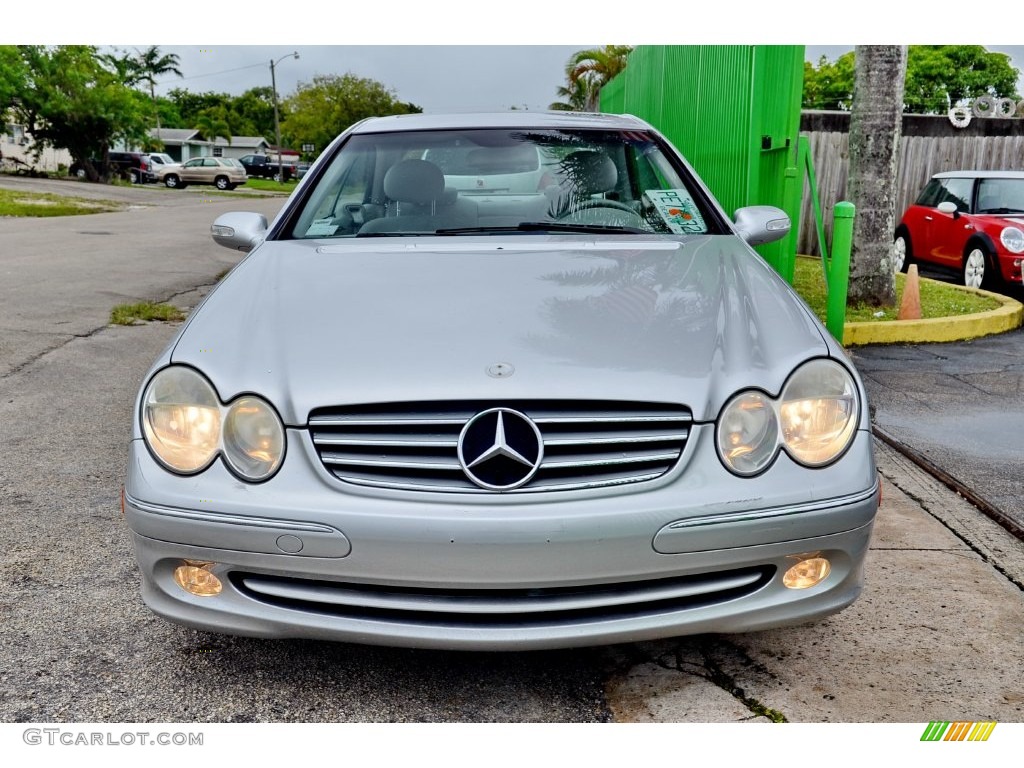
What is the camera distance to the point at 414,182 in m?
3.65

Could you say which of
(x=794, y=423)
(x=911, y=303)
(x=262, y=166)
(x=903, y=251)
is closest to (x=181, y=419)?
(x=794, y=423)

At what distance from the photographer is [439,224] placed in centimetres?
348

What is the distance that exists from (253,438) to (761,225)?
7.05 feet

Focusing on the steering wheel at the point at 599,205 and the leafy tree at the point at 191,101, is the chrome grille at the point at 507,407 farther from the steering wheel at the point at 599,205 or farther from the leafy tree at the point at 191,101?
the leafy tree at the point at 191,101

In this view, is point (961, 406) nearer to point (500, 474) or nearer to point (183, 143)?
point (500, 474)

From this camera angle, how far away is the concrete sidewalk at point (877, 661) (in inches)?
94.6

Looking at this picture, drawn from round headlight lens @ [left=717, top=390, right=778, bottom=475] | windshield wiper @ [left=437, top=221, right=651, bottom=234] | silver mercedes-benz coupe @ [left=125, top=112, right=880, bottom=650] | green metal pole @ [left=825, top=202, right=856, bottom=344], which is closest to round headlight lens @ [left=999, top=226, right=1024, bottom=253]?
green metal pole @ [left=825, top=202, right=856, bottom=344]

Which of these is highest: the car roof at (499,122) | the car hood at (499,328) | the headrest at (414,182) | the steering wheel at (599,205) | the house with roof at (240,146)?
the car roof at (499,122)

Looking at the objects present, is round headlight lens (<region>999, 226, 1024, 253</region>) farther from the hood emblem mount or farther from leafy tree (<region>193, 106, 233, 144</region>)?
leafy tree (<region>193, 106, 233, 144</region>)

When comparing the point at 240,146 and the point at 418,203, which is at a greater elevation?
the point at 418,203

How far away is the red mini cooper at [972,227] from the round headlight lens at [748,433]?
306 inches

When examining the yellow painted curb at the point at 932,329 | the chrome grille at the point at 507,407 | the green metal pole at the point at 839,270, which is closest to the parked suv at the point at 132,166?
the yellow painted curb at the point at 932,329

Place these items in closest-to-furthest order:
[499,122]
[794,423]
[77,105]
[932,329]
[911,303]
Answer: [794,423] → [499,122] → [932,329] → [911,303] → [77,105]
